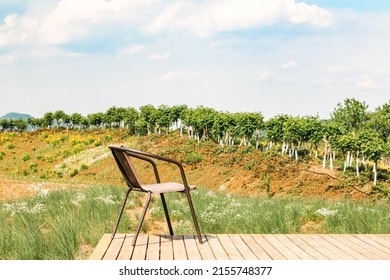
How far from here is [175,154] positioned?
35969 mm

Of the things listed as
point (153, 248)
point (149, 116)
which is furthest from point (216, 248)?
point (149, 116)

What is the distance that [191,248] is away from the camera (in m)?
4.57

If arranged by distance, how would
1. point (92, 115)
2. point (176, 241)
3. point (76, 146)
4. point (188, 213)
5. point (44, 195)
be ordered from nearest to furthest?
point (176, 241)
point (188, 213)
point (44, 195)
point (76, 146)
point (92, 115)

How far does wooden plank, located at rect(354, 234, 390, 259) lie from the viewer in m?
4.50

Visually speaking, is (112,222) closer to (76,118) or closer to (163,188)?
(163,188)

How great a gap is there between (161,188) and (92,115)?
181 ft

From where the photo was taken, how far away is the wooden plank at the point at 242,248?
4344 mm

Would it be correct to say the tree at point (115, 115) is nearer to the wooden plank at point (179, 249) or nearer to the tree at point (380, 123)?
the tree at point (380, 123)

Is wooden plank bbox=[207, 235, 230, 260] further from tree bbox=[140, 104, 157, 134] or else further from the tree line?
tree bbox=[140, 104, 157, 134]

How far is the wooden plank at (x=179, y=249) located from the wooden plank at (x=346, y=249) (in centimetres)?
135

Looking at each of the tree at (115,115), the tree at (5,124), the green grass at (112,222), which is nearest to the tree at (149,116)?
the tree at (115,115)
